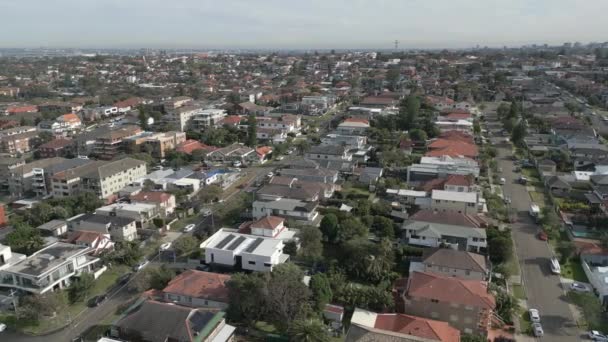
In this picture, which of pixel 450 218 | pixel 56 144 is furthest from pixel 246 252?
pixel 56 144

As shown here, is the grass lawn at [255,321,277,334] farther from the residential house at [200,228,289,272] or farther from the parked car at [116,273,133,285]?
the parked car at [116,273,133,285]

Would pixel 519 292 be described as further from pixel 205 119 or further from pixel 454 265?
pixel 205 119

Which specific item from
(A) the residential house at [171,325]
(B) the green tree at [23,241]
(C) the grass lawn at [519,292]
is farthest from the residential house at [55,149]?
(C) the grass lawn at [519,292]

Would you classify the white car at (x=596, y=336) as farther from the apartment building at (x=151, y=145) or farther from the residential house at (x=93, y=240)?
the apartment building at (x=151, y=145)

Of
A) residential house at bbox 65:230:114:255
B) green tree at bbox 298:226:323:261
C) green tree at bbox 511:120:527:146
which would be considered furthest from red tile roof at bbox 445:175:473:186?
residential house at bbox 65:230:114:255

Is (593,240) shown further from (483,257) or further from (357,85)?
(357,85)
